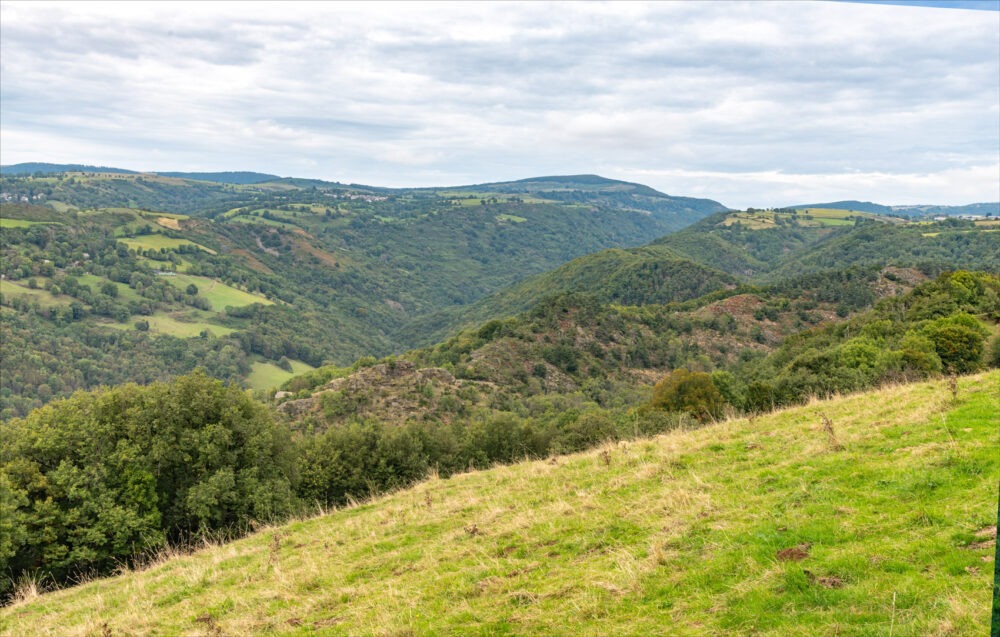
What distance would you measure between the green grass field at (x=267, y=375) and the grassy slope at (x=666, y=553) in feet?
520

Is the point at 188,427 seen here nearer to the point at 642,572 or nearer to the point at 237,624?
the point at 237,624

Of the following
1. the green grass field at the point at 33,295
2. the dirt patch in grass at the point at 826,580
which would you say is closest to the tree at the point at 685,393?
the dirt patch in grass at the point at 826,580

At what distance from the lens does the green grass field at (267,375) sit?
16704cm

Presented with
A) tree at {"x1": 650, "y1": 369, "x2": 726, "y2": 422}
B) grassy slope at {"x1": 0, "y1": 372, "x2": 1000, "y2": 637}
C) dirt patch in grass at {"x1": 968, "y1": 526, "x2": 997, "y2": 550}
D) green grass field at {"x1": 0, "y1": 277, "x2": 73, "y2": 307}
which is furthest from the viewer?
green grass field at {"x1": 0, "y1": 277, "x2": 73, "y2": 307}

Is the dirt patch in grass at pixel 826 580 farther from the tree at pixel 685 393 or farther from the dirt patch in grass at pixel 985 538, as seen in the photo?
the tree at pixel 685 393

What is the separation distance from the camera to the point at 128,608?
1214 centimetres

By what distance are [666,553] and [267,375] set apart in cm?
18585

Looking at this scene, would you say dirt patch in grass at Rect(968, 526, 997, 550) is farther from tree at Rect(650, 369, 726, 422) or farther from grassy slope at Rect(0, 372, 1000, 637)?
tree at Rect(650, 369, 726, 422)

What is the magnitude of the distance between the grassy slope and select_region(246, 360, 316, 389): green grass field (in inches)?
6243

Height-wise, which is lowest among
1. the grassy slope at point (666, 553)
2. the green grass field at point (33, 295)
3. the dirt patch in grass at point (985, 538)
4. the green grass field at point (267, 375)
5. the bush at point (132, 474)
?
the green grass field at point (267, 375)

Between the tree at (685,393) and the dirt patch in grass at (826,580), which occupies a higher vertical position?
the dirt patch in grass at (826,580)

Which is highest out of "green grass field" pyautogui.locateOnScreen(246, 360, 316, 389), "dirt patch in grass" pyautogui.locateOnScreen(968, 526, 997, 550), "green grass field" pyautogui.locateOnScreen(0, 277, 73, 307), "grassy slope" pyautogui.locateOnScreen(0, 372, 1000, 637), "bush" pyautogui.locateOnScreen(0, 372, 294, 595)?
"dirt patch in grass" pyautogui.locateOnScreen(968, 526, 997, 550)

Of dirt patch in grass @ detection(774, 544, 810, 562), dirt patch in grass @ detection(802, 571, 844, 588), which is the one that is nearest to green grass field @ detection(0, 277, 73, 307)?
dirt patch in grass @ detection(774, 544, 810, 562)

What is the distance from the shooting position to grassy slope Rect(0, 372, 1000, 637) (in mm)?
6941
